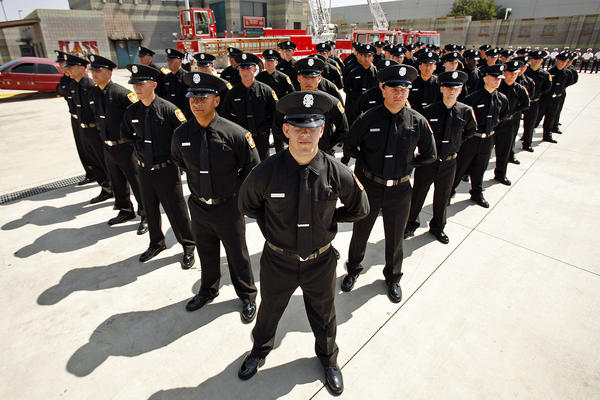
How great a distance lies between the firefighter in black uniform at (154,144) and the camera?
12.0 ft

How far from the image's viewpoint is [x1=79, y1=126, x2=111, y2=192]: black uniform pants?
546cm

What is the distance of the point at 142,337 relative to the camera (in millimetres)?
3074

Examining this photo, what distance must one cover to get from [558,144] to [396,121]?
28.8 feet

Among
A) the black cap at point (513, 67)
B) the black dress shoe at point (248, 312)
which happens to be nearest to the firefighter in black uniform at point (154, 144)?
the black dress shoe at point (248, 312)

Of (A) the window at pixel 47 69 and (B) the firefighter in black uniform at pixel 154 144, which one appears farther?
(A) the window at pixel 47 69

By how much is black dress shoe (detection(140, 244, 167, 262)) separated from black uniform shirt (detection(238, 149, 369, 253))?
257cm

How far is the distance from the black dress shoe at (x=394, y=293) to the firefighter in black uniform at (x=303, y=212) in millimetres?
1189

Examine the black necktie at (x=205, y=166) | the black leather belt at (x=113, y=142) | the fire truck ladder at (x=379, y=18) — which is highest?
the fire truck ladder at (x=379, y=18)

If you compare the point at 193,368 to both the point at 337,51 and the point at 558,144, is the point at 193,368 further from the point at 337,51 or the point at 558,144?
the point at 337,51

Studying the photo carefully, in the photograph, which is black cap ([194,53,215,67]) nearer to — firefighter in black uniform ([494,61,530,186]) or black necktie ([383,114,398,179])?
black necktie ([383,114,398,179])

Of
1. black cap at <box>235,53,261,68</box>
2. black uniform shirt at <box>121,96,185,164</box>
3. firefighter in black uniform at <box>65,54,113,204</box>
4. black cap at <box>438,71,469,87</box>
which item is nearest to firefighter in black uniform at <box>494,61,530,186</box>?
black cap at <box>438,71,469,87</box>

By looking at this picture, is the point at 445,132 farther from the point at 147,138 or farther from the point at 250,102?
the point at 147,138

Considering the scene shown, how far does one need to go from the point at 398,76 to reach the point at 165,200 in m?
3.07

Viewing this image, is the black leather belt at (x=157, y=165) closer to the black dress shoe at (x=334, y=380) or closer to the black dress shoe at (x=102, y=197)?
the black dress shoe at (x=102, y=197)
